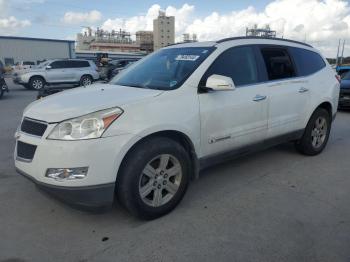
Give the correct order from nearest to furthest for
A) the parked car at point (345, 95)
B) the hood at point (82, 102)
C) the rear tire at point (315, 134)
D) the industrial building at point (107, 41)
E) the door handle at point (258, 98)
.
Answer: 1. the hood at point (82, 102)
2. the door handle at point (258, 98)
3. the rear tire at point (315, 134)
4. the parked car at point (345, 95)
5. the industrial building at point (107, 41)

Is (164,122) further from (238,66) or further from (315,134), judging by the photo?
(315,134)

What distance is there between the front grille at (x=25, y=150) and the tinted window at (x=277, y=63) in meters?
3.03

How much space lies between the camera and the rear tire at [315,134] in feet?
16.8

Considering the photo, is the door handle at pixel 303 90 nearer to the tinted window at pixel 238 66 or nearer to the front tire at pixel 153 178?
the tinted window at pixel 238 66

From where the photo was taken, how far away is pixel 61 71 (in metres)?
19.0

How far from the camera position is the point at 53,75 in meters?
18.9

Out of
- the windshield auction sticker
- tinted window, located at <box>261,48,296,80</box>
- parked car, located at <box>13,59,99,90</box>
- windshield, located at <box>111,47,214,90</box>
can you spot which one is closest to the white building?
parked car, located at <box>13,59,99,90</box>

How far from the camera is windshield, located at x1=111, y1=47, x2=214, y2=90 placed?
359 cm

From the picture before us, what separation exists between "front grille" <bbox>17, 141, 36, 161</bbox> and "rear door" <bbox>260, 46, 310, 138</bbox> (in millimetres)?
2903

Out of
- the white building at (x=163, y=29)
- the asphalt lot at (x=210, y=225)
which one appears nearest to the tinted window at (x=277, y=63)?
the asphalt lot at (x=210, y=225)

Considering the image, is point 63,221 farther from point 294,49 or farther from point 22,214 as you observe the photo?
point 294,49

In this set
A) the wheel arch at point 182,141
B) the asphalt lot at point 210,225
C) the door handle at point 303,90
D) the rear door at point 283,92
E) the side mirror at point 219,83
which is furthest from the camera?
the door handle at point 303,90

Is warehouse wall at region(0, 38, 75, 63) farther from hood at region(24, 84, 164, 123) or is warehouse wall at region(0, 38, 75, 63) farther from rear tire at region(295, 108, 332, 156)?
rear tire at region(295, 108, 332, 156)

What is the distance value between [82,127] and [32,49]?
47.7m
